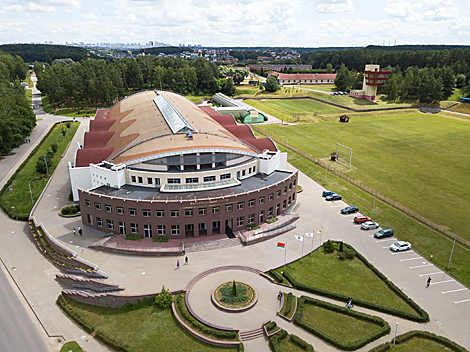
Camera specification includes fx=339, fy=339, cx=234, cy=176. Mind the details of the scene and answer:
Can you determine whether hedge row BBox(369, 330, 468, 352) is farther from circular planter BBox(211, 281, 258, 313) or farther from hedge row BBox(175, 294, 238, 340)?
hedge row BBox(175, 294, 238, 340)

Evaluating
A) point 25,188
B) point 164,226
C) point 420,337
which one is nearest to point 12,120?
point 25,188

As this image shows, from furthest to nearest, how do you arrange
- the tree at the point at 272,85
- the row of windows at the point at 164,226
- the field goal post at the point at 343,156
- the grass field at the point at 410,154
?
the tree at the point at 272,85
the field goal post at the point at 343,156
the grass field at the point at 410,154
the row of windows at the point at 164,226

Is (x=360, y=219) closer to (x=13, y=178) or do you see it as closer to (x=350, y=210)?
(x=350, y=210)

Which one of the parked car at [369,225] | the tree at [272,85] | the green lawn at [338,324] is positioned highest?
the tree at [272,85]

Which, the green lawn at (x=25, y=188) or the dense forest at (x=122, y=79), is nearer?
the green lawn at (x=25, y=188)

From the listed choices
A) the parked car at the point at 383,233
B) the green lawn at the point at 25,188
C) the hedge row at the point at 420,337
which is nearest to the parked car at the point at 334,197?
the parked car at the point at 383,233

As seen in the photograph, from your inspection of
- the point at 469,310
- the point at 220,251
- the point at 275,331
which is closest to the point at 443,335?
the point at 469,310

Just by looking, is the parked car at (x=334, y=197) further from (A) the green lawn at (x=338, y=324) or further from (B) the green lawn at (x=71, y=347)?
(B) the green lawn at (x=71, y=347)
